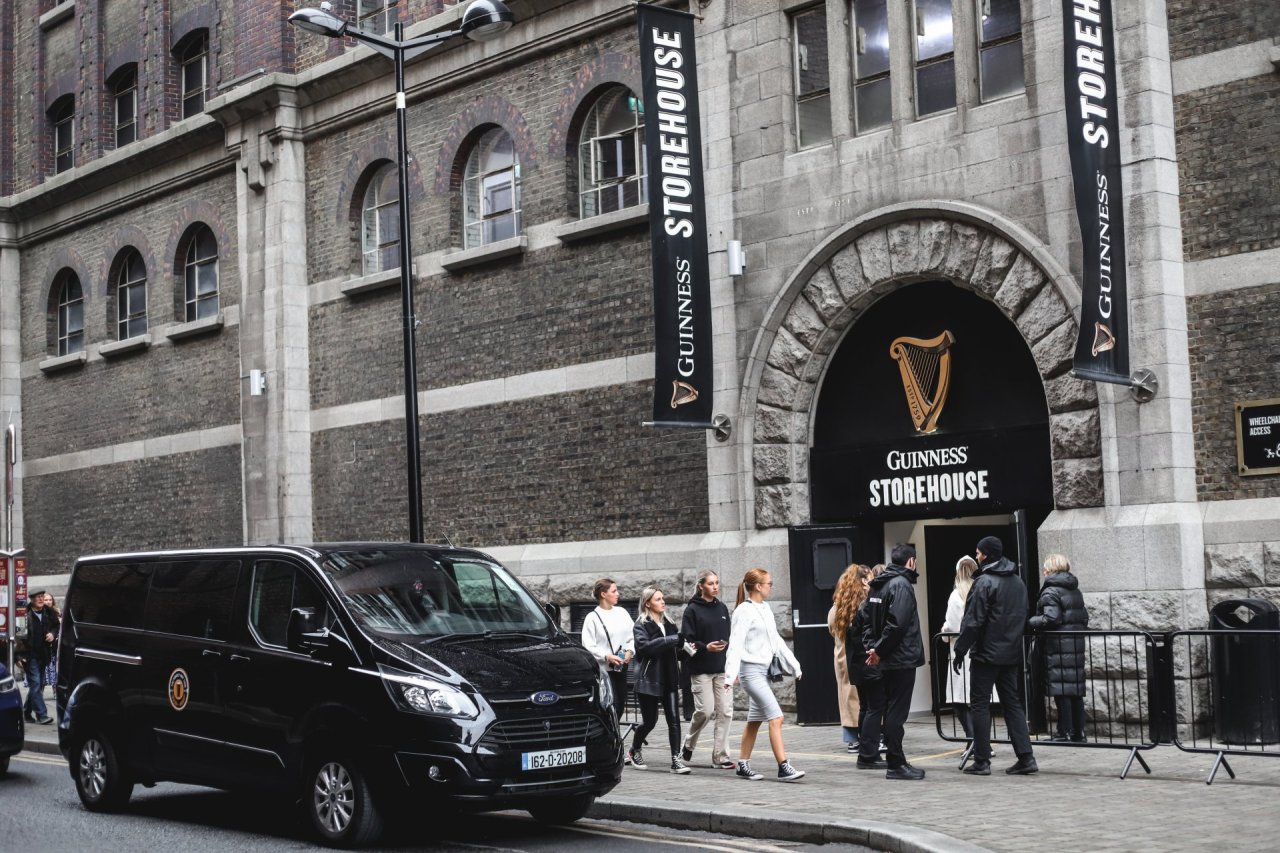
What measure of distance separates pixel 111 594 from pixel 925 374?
27.5ft

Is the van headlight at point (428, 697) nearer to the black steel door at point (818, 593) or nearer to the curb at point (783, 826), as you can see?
the curb at point (783, 826)

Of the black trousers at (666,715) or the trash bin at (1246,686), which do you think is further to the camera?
the black trousers at (666,715)

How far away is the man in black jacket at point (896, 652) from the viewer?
1260 cm

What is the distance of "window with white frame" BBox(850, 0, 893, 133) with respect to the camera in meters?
17.4

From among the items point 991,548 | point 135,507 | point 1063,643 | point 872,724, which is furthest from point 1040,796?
point 135,507

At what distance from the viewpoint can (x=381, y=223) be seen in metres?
23.9

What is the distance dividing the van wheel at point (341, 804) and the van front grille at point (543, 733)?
0.88 meters

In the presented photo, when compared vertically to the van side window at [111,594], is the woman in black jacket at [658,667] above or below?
below

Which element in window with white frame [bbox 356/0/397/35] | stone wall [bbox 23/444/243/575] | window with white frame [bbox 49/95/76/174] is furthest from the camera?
window with white frame [bbox 49/95/76/174]

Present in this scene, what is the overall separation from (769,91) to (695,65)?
886mm

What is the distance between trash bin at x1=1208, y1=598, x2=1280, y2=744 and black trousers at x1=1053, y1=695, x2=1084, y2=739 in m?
1.27

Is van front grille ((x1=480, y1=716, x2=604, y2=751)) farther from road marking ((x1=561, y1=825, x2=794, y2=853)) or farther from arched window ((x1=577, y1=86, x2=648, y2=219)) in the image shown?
arched window ((x1=577, y1=86, x2=648, y2=219))

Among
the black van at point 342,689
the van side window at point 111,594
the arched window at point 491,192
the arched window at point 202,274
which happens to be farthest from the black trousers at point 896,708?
the arched window at point 202,274

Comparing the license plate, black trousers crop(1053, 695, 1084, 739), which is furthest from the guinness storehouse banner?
the license plate
